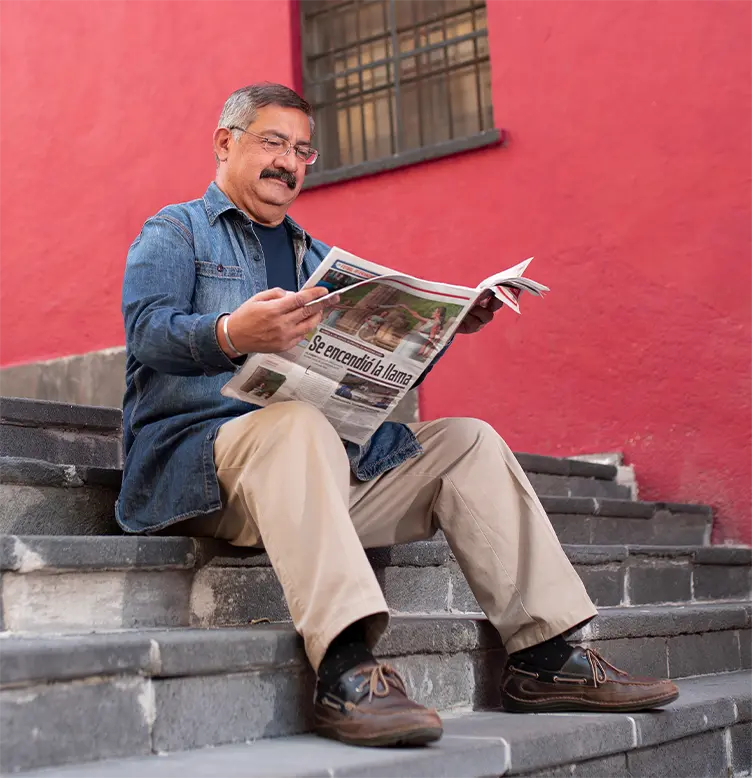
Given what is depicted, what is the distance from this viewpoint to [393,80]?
19.3 feet

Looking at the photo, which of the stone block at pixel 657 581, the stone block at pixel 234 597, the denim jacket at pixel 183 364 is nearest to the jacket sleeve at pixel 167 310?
the denim jacket at pixel 183 364

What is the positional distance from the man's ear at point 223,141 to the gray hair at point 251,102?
0.01 meters

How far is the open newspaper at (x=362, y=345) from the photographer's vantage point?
224 centimetres

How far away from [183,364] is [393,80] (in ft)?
12.9

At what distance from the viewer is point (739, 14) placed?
15.6 feet

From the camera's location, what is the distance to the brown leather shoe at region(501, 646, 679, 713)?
2.52m

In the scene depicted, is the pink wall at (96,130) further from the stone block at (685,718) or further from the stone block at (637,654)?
the stone block at (685,718)

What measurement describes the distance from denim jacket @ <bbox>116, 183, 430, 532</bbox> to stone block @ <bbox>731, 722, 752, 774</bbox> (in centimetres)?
118

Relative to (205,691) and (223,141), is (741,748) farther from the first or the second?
(223,141)

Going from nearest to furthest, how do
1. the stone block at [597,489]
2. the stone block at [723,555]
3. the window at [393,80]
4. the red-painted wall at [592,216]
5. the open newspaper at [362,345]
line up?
the open newspaper at [362,345] → the stone block at [723,555] → the stone block at [597,489] → the red-painted wall at [592,216] → the window at [393,80]

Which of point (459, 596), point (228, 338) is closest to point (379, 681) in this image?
point (228, 338)

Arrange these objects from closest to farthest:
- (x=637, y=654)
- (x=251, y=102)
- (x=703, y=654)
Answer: (x=251, y=102) < (x=637, y=654) < (x=703, y=654)

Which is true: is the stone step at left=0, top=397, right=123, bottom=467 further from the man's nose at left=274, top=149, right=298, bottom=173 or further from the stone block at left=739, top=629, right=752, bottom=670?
the stone block at left=739, top=629, right=752, bottom=670

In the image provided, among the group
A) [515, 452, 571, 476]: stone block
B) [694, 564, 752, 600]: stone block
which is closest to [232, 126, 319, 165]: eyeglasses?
[515, 452, 571, 476]: stone block
